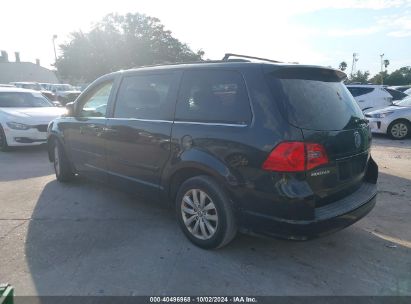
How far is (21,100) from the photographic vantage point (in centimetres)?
982

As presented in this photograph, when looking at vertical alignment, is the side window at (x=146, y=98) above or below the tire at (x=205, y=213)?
above

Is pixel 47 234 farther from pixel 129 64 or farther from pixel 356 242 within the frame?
pixel 129 64

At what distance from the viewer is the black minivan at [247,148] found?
2.92m

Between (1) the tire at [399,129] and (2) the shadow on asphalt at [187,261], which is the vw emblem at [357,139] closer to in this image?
(2) the shadow on asphalt at [187,261]

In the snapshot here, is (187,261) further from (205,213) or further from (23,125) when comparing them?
(23,125)

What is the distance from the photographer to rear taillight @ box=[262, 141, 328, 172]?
→ 285cm

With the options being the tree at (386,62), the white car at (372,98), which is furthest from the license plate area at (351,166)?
the tree at (386,62)

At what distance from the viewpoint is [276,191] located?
2.91 metres

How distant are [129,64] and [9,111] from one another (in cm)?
3404

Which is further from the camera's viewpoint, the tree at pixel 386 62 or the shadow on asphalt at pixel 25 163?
the tree at pixel 386 62

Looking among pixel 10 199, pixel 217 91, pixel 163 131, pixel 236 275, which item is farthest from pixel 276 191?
pixel 10 199

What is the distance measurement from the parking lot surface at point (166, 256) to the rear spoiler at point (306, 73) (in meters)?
1.71

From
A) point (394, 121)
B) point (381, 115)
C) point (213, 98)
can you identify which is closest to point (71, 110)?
point (213, 98)

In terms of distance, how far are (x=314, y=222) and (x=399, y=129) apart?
913 centimetres
